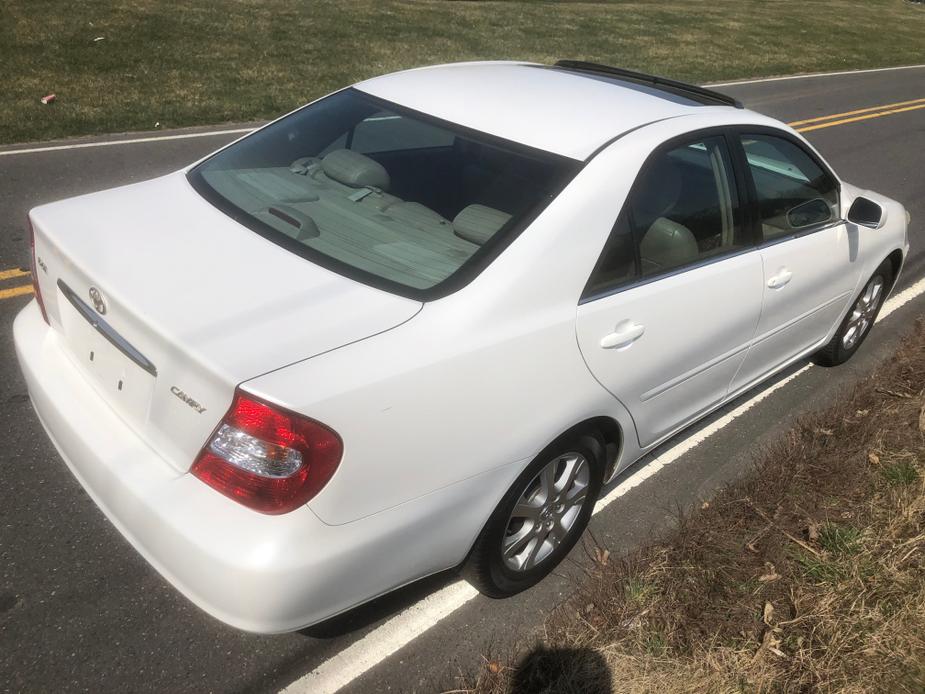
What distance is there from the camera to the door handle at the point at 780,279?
397 cm

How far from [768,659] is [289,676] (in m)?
1.68

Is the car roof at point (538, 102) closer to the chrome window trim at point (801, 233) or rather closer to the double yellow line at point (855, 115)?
the chrome window trim at point (801, 233)

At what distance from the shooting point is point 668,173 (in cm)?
342

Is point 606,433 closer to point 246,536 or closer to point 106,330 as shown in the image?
point 246,536

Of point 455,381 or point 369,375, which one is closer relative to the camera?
point 369,375

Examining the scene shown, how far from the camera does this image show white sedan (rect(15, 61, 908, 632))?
238cm

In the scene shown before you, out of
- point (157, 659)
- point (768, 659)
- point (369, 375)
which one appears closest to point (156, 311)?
point (369, 375)

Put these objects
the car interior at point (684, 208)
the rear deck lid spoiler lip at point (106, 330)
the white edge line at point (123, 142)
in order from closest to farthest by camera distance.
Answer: the rear deck lid spoiler lip at point (106, 330) < the car interior at point (684, 208) < the white edge line at point (123, 142)

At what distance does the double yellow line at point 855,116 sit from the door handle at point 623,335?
10.6 meters

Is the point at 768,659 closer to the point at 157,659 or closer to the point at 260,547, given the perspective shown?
the point at 260,547

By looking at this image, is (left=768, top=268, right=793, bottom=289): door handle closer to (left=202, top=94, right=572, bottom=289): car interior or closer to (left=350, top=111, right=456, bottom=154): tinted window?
(left=202, top=94, right=572, bottom=289): car interior

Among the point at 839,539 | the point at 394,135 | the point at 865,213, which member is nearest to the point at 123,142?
the point at 394,135

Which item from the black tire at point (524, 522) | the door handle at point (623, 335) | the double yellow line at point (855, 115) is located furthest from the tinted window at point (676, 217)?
the double yellow line at point (855, 115)

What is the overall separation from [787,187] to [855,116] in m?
11.8
